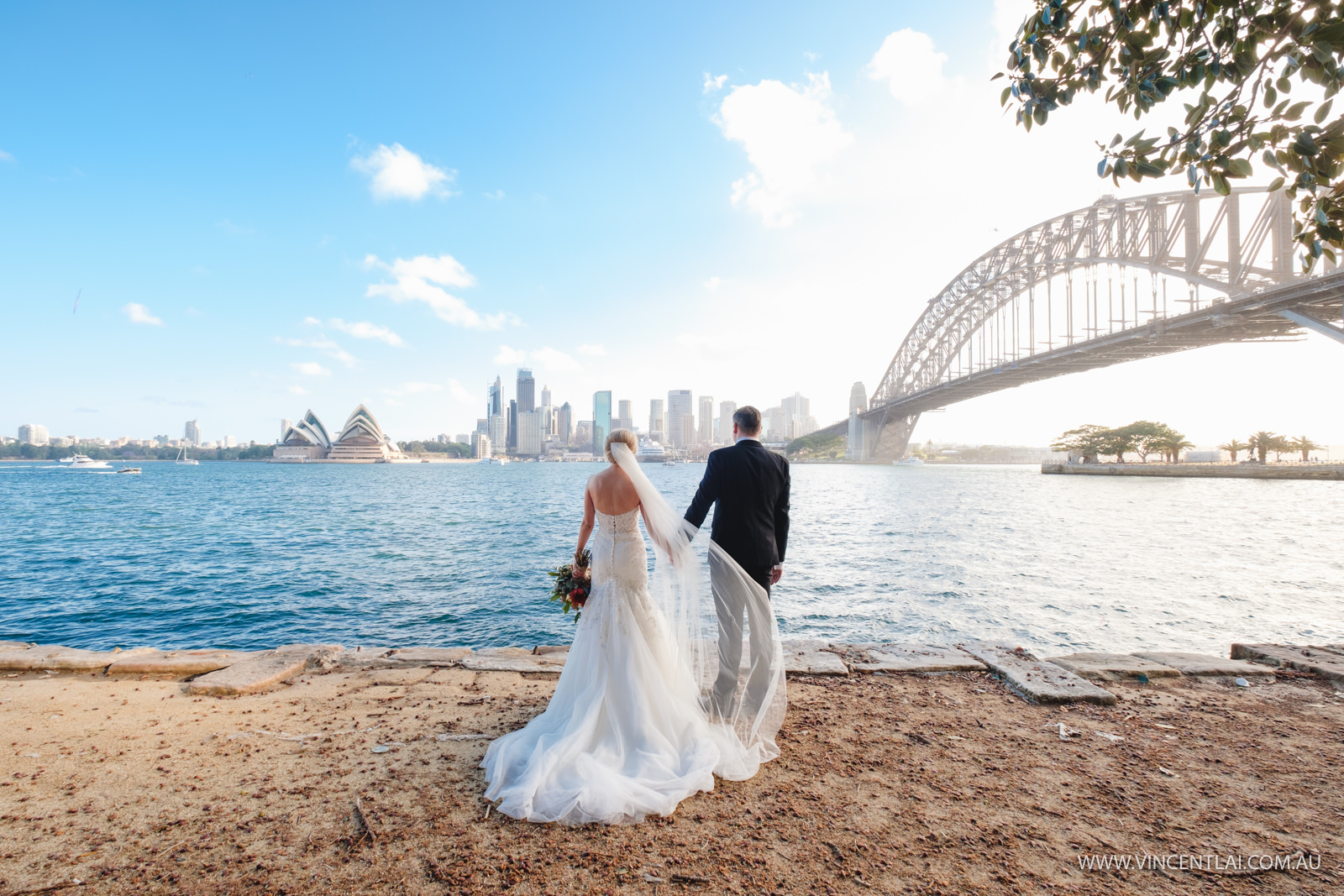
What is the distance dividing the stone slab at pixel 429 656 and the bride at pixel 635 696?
166cm

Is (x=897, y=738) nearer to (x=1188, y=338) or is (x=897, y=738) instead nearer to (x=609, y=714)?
(x=609, y=714)

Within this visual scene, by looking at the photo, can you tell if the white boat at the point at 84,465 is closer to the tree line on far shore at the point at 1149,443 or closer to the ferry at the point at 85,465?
the ferry at the point at 85,465

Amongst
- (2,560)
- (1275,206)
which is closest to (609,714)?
(2,560)

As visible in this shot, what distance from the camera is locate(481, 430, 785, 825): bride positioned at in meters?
2.38

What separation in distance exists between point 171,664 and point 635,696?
3490mm

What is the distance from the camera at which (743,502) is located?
3.12 meters

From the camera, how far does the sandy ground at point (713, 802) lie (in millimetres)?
1927

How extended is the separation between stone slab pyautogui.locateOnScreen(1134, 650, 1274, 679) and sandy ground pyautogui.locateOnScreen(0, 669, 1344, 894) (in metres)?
0.39

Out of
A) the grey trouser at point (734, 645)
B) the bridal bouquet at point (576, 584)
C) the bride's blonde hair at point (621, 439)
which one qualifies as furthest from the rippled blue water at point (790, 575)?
the bride's blonde hair at point (621, 439)

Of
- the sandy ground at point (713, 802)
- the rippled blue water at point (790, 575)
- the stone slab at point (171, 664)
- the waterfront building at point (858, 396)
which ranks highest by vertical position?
the waterfront building at point (858, 396)

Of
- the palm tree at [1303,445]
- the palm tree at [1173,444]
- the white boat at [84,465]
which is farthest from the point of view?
the white boat at [84,465]

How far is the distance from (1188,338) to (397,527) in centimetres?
3462

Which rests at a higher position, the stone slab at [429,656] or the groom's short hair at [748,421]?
the groom's short hair at [748,421]

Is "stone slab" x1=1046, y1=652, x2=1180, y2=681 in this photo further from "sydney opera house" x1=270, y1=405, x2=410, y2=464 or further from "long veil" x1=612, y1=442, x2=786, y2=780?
"sydney opera house" x1=270, y1=405, x2=410, y2=464
